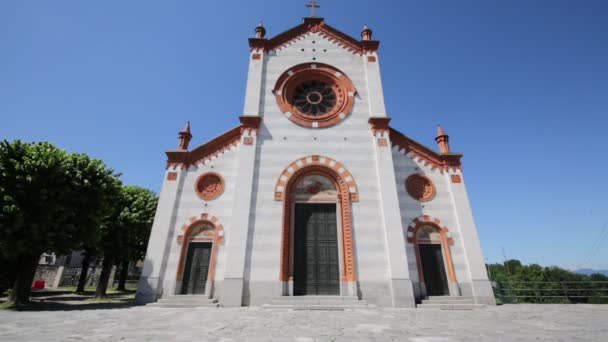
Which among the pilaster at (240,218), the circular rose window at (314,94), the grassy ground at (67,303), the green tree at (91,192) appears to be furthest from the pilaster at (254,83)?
the grassy ground at (67,303)

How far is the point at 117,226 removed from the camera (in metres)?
17.1

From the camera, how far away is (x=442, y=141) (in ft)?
52.5

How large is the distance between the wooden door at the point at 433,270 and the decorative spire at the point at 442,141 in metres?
5.68

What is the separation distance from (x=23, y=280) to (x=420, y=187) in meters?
20.3

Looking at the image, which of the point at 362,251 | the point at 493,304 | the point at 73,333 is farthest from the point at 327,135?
the point at 73,333

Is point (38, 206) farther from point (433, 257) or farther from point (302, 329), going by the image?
point (433, 257)

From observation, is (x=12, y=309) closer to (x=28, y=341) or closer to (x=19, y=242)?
(x=19, y=242)

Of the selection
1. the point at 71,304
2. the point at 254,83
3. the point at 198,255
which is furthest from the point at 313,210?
the point at 71,304

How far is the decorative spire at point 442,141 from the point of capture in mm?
15805

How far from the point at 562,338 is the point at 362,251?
25.0 ft

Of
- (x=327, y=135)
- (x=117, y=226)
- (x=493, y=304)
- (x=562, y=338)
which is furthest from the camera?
(x=117, y=226)

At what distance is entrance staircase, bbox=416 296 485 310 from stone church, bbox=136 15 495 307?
0.26 metres

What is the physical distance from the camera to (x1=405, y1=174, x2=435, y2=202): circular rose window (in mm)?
14602

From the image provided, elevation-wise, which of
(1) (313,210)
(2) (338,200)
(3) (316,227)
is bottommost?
(3) (316,227)
